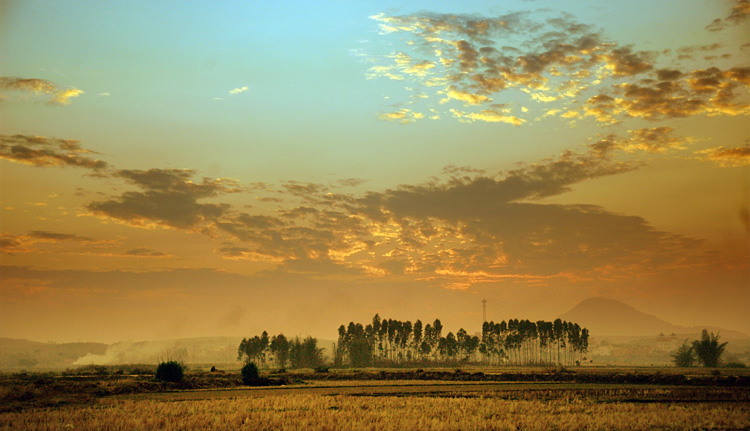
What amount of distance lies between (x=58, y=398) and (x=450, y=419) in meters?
41.2

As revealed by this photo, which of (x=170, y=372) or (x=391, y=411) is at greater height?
(x=391, y=411)

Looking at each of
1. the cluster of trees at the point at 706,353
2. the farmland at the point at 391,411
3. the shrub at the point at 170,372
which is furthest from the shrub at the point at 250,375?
the cluster of trees at the point at 706,353

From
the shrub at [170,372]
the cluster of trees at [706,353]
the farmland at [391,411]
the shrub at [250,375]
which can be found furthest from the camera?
the cluster of trees at [706,353]

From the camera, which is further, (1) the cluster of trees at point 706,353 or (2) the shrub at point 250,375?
(1) the cluster of trees at point 706,353

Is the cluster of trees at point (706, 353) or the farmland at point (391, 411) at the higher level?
the farmland at point (391, 411)

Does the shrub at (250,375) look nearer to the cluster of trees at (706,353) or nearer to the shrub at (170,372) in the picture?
the shrub at (170,372)

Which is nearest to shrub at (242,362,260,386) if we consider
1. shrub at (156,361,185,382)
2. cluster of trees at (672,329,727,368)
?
shrub at (156,361,185,382)

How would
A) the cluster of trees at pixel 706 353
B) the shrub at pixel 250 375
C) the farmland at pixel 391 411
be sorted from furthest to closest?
the cluster of trees at pixel 706 353
the shrub at pixel 250 375
the farmland at pixel 391 411

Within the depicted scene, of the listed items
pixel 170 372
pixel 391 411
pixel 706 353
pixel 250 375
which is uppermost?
pixel 391 411

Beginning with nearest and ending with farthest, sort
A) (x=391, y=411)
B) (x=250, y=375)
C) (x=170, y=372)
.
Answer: (x=391, y=411), (x=170, y=372), (x=250, y=375)

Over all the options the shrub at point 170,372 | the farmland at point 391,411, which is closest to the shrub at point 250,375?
the shrub at point 170,372

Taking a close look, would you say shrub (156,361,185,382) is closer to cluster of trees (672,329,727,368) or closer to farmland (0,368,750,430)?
farmland (0,368,750,430)

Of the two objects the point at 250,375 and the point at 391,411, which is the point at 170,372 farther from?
the point at 391,411

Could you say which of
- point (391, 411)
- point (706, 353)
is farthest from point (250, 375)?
point (706, 353)
